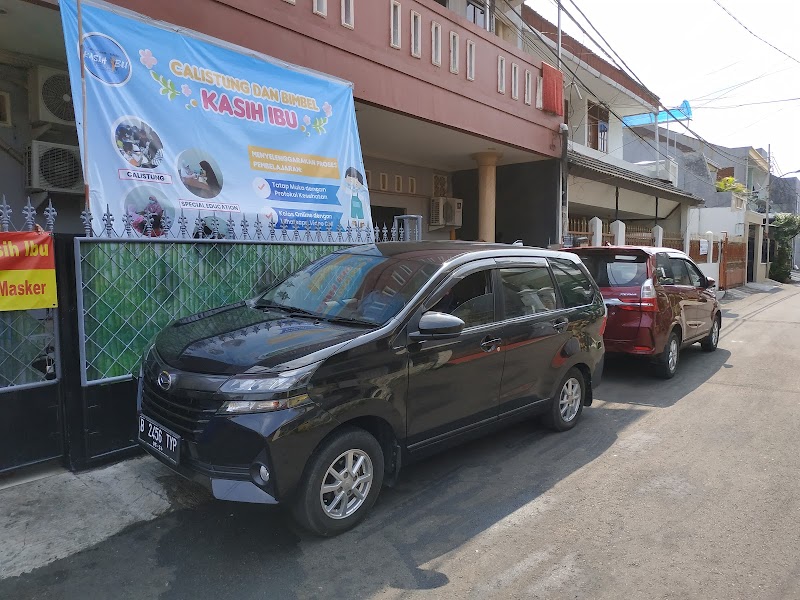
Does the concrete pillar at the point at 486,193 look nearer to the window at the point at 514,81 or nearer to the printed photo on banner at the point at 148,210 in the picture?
the window at the point at 514,81

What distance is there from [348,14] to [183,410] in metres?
6.82

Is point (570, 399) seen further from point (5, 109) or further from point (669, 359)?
point (5, 109)

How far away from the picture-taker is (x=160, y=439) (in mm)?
3334

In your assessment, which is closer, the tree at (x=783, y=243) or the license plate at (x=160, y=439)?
the license plate at (x=160, y=439)

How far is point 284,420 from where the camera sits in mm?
2973

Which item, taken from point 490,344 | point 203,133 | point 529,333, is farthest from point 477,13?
point 490,344

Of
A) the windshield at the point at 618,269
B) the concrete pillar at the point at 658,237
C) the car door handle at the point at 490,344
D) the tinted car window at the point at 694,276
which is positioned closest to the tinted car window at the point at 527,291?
the car door handle at the point at 490,344

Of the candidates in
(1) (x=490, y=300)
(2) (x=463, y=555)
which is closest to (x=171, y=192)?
(1) (x=490, y=300)

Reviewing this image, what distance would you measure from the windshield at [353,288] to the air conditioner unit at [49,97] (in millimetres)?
4311

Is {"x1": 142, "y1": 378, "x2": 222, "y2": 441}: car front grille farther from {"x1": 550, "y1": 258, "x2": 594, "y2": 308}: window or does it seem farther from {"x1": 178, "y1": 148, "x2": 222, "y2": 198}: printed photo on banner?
{"x1": 550, "y1": 258, "x2": 594, "y2": 308}: window

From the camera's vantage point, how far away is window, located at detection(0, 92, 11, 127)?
6.73 m

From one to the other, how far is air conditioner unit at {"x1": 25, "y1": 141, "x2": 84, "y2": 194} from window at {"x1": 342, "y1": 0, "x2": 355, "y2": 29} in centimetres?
399

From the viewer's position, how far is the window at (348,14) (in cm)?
802

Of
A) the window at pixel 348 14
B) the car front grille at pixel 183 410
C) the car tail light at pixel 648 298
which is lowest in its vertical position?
the car front grille at pixel 183 410
